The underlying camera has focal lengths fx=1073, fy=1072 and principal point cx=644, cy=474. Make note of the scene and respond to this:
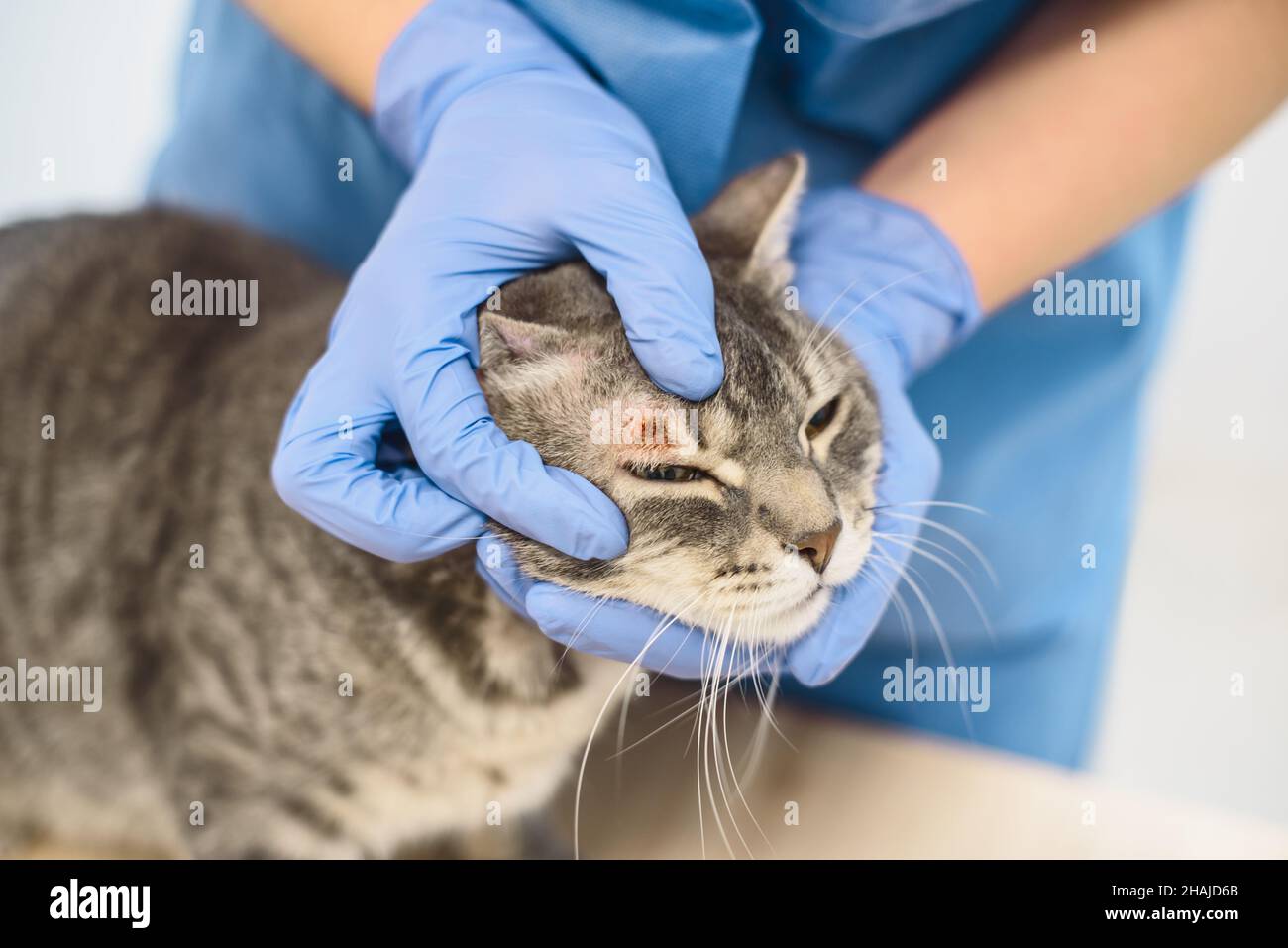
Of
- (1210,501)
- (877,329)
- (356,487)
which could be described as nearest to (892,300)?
(877,329)

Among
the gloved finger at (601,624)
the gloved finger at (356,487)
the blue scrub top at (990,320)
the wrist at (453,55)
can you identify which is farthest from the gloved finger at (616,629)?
the wrist at (453,55)

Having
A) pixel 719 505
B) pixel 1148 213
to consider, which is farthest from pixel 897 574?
pixel 1148 213

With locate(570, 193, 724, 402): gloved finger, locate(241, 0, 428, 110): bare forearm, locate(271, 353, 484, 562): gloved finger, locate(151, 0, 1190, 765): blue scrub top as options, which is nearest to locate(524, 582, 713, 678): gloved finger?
locate(271, 353, 484, 562): gloved finger

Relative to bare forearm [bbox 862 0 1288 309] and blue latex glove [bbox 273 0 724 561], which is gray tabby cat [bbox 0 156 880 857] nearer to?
blue latex glove [bbox 273 0 724 561]

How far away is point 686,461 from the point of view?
115 cm

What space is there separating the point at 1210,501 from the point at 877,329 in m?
2.07

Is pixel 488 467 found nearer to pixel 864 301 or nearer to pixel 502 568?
pixel 502 568

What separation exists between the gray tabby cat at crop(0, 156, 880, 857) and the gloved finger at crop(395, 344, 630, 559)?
5 cm

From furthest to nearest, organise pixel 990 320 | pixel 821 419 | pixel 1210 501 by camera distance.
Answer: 1. pixel 1210 501
2. pixel 990 320
3. pixel 821 419

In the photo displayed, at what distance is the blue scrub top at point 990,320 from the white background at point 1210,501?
451 millimetres

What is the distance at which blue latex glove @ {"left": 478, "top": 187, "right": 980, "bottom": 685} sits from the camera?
1.26m

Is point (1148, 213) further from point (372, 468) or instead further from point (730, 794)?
point (372, 468)

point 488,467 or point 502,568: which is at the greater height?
point 488,467
